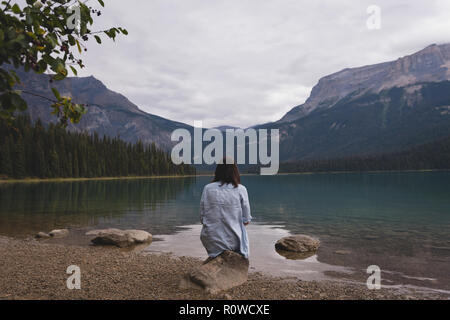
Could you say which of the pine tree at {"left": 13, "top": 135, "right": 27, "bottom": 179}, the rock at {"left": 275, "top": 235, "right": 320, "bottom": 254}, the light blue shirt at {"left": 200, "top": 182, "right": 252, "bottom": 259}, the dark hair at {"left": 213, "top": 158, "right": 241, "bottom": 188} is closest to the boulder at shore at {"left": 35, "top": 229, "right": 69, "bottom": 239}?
the rock at {"left": 275, "top": 235, "right": 320, "bottom": 254}

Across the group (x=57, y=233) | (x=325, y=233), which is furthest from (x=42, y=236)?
(x=325, y=233)

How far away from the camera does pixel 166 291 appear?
9.99 metres

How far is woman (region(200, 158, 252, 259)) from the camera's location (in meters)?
9.97

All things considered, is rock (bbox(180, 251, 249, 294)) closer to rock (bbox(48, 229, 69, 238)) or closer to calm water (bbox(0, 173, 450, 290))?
calm water (bbox(0, 173, 450, 290))

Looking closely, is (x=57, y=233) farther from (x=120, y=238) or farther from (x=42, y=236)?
(x=120, y=238)

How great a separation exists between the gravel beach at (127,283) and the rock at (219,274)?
0.23 metres

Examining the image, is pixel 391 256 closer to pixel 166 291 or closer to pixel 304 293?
pixel 304 293

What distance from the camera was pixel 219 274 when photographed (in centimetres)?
999

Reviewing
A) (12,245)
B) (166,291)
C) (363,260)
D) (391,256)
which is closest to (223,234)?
(166,291)

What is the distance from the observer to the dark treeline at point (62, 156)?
380 feet

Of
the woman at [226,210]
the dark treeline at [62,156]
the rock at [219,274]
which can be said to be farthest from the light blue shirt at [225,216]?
the dark treeline at [62,156]

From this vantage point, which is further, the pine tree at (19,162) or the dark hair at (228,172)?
the pine tree at (19,162)

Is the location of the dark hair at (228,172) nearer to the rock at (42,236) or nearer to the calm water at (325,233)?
the calm water at (325,233)

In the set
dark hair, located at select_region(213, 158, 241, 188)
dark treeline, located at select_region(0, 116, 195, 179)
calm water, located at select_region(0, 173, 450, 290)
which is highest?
dark treeline, located at select_region(0, 116, 195, 179)
